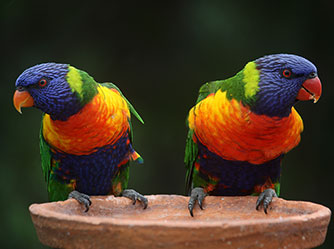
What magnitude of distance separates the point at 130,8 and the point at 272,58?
2073 mm

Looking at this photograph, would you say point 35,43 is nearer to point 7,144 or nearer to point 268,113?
point 7,144

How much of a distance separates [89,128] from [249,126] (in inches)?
28.3

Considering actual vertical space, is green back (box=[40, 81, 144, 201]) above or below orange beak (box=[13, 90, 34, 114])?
below

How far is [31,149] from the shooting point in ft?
11.9

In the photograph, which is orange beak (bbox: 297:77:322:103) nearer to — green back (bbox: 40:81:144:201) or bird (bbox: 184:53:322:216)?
bird (bbox: 184:53:322:216)

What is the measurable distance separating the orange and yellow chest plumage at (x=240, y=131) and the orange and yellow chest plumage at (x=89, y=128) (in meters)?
0.39

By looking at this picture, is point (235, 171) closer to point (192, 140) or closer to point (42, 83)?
point (192, 140)

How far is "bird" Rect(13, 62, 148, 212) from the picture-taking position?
77.4 inches

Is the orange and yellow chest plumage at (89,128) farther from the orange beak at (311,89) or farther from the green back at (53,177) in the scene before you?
the orange beak at (311,89)

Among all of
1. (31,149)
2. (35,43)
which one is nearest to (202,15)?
(35,43)

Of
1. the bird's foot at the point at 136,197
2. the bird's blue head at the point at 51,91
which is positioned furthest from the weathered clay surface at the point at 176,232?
the bird's blue head at the point at 51,91

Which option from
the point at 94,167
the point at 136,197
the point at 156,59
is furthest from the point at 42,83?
the point at 156,59

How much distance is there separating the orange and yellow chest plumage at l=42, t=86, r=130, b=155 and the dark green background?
157cm

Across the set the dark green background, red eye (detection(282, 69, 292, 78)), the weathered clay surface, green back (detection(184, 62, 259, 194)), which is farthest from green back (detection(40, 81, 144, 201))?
the dark green background
